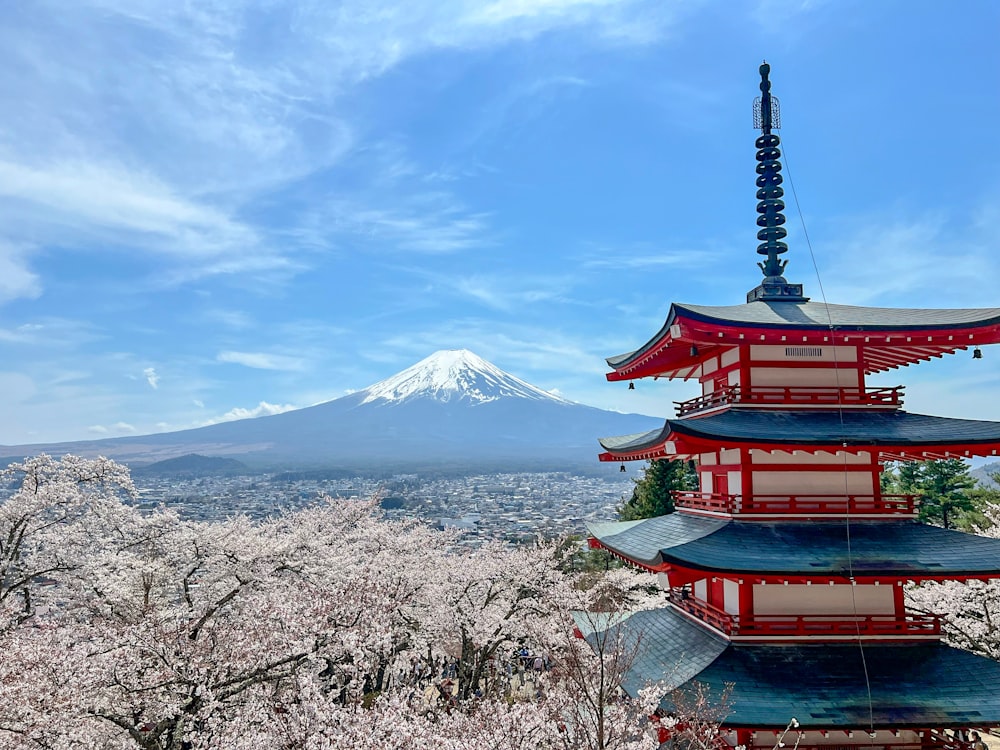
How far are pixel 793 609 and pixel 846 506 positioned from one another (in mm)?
1727

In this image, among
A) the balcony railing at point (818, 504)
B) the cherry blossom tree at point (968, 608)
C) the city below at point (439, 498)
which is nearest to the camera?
the balcony railing at point (818, 504)

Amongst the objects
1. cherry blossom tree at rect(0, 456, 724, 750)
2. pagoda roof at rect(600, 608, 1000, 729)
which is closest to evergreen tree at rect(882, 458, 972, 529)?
cherry blossom tree at rect(0, 456, 724, 750)

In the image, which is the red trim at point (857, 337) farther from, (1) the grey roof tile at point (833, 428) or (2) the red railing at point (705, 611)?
(2) the red railing at point (705, 611)

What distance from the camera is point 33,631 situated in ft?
40.8

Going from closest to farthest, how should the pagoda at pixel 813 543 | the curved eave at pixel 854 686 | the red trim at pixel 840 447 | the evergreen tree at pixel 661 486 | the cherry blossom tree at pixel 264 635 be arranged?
the curved eave at pixel 854 686 < the pagoda at pixel 813 543 < the red trim at pixel 840 447 < the cherry blossom tree at pixel 264 635 < the evergreen tree at pixel 661 486

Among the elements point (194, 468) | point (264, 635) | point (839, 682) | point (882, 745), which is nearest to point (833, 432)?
point (839, 682)

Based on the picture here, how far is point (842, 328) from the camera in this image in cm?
947

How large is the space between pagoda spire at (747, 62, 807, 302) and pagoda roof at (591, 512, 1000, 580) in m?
4.37

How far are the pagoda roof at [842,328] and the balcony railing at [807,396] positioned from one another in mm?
758

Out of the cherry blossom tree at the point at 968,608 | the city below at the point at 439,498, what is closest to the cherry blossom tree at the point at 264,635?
the cherry blossom tree at the point at 968,608

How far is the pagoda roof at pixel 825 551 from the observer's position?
8289 mm

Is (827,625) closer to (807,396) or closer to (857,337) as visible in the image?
(807,396)

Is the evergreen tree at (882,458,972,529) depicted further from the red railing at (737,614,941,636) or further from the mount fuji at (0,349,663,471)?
the mount fuji at (0,349,663,471)

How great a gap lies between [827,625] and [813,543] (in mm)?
1167
